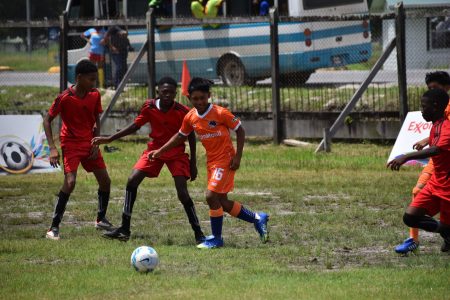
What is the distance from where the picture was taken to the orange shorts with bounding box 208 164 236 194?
36.3ft

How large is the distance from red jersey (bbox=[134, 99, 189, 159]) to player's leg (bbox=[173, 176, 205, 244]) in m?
0.34

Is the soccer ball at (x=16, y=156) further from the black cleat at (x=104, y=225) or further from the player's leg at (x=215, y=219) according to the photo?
the player's leg at (x=215, y=219)

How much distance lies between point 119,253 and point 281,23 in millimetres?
11971

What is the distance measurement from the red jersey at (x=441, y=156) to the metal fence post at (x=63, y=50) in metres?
13.4

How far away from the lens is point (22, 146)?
704 inches

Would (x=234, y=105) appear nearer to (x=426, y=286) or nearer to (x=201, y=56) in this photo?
(x=201, y=56)

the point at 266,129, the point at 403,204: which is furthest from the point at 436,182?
the point at 266,129

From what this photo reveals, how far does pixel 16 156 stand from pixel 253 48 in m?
6.86

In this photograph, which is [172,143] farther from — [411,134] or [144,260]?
[411,134]

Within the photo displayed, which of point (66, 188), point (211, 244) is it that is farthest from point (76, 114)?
point (211, 244)

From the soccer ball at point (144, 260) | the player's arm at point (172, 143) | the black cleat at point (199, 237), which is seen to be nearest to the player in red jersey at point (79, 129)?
the player's arm at point (172, 143)

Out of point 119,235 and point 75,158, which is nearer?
point 119,235

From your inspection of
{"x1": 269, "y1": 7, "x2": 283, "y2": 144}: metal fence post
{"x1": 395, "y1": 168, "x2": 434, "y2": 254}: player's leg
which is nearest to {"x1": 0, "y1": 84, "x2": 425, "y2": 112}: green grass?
{"x1": 269, "y1": 7, "x2": 283, "y2": 144}: metal fence post

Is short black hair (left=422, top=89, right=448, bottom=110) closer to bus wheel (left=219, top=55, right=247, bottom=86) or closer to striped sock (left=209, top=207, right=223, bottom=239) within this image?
striped sock (left=209, top=207, right=223, bottom=239)
